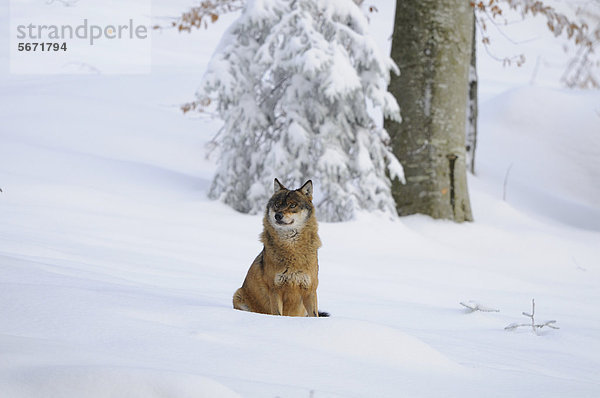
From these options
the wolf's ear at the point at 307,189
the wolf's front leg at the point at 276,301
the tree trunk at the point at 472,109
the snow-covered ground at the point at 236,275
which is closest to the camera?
the snow-covered ground at the point at 236,275

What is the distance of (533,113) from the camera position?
1884cm

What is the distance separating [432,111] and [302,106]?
234 centimetres

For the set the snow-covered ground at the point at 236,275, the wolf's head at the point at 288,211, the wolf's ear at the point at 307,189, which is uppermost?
the wolf's ear at the point at 307,189

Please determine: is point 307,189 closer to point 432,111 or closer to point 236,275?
point 236,275

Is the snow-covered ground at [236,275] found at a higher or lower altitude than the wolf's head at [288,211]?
lower

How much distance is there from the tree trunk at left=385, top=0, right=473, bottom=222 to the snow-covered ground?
0.45 meters

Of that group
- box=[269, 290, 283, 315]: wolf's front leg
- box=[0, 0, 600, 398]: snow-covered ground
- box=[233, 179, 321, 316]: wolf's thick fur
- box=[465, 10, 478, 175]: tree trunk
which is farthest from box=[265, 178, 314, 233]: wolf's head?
box=[465, 10, 478, 175]: tree trunk

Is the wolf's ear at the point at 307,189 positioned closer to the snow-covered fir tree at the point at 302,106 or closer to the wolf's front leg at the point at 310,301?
the wolf's front leg at the point at 310,301

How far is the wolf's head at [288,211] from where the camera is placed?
147 inches

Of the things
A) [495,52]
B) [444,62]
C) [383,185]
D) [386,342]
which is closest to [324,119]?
[383,185]

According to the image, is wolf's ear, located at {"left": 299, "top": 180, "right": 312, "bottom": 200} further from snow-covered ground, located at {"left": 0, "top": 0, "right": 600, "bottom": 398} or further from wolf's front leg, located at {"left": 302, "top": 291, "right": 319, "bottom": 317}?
snow-covered ground, located at {"left": 0, "top": 0, "right": 600, "bottom": 398}

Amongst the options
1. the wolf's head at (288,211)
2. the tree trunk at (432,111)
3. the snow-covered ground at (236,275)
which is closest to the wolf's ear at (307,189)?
the wolf's head at (288,211)

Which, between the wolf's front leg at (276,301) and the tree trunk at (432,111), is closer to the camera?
the wolf's front leg at (276,301)

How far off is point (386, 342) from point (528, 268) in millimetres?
6730
